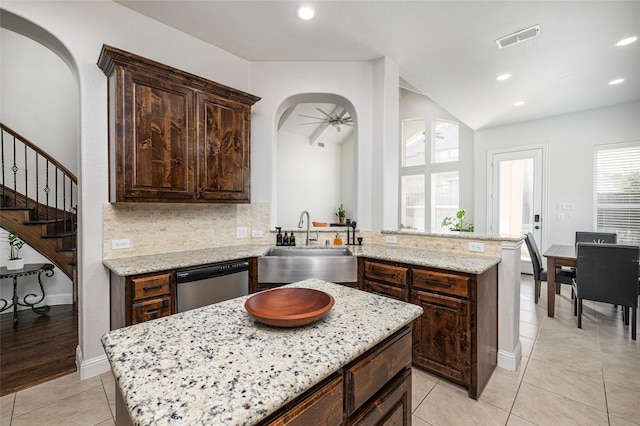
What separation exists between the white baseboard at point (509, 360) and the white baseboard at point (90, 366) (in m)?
3.22

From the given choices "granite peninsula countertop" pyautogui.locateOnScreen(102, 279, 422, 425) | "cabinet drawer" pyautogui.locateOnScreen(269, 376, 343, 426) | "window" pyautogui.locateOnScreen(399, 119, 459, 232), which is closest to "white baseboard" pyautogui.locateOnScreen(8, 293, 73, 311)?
"granite peninsula countertop" pyautogui.locateOnScreen(102, 279, 422, 425)

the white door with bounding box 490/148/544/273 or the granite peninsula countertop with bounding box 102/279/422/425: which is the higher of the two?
the white door with bounding box 490/148/544/273

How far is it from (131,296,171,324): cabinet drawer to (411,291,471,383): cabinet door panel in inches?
72.3

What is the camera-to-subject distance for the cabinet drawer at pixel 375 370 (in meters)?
0.84

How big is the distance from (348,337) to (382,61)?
3.14 meters

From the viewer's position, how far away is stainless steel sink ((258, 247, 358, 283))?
2447 millimetres

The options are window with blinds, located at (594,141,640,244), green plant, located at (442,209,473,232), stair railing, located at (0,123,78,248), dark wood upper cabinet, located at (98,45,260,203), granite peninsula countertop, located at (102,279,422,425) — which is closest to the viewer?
granite peninsula countertop, located at (102,279,422,425)

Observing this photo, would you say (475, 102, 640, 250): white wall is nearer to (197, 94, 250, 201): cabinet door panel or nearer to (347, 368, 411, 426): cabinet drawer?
(197, 94, 250, 201): cabinet door panel

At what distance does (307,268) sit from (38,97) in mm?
4519

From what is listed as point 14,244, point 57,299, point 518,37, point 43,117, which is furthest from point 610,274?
point 43,117

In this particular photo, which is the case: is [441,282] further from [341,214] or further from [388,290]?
[341,214]

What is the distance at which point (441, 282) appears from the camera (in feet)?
6.61

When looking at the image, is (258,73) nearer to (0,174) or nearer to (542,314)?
(0,174)

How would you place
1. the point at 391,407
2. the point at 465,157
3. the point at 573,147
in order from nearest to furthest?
the point at 391,407 → the point at 573,147 → the point at 465,157
